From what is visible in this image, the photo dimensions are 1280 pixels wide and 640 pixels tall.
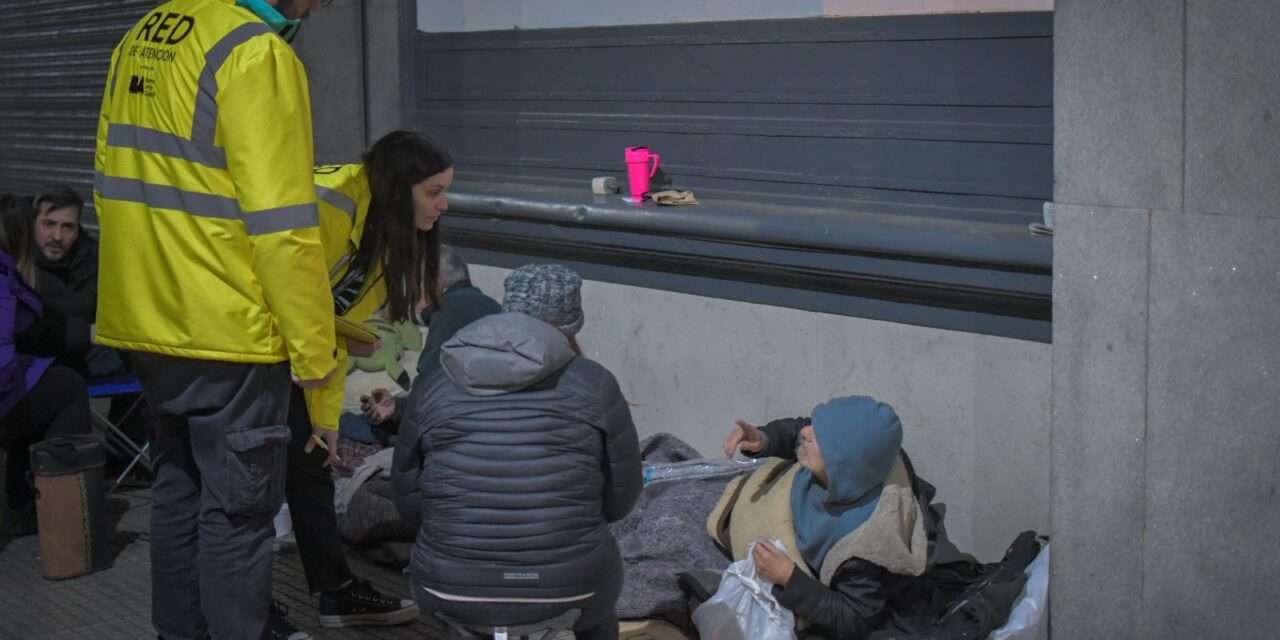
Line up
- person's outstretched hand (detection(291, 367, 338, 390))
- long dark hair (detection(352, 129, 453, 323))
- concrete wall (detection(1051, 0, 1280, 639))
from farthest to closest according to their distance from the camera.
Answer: long dark hair (detection(352, 129, 453, 323)), person's outstretched hand (detection(291, 367, 338, 390)), concrete wall (detection(1051, 0, 1280, 639))

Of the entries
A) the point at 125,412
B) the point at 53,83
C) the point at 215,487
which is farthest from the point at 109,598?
the point at 53,83

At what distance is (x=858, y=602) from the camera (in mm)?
4977

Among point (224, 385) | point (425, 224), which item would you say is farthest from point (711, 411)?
point (224, 385)

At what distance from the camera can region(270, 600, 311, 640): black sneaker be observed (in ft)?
18.0

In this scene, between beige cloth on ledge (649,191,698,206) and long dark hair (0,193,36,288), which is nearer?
beige cloth on ledge (649,191,698,206)

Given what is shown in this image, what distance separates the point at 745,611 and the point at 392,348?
9.96ft

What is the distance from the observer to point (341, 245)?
505 centimetres

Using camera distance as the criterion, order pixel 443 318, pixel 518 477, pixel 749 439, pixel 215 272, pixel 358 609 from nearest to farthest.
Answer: pixel 518 477
pixel 215 272
pixel 749 439
pixel 358 609
pixel 443 318

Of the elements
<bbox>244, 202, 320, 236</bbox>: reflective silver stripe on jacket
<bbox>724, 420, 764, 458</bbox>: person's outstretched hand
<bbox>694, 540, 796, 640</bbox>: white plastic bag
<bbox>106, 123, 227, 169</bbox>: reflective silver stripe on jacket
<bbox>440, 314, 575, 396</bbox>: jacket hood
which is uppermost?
<bbox>106, 123, 227, 169</bbox>: reflective silver stripe on jacket

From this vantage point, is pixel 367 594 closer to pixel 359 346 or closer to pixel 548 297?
pixel 359 346

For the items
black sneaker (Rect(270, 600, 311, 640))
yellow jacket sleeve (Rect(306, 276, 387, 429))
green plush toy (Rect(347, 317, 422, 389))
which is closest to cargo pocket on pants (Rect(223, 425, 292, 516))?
yellow jacket sleeve (Rect(306, 276, 387, 429))

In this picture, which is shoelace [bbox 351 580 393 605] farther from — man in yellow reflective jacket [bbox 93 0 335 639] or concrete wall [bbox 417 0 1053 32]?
concrete wall [bbox 417 0 1053 32]

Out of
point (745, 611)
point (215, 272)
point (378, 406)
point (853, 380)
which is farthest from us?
point (378, 406)

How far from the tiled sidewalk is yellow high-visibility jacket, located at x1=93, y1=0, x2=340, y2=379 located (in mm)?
1520
